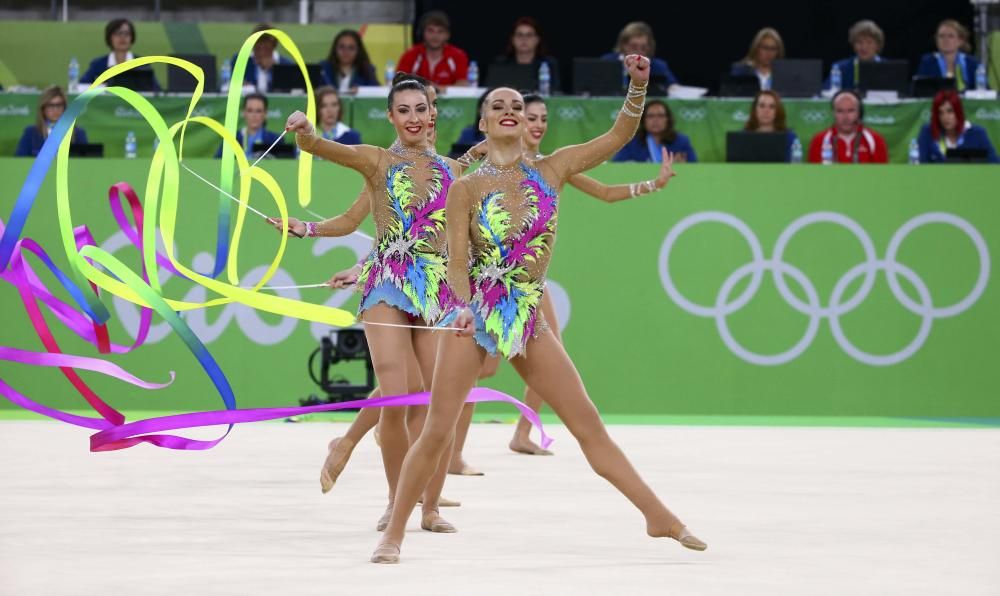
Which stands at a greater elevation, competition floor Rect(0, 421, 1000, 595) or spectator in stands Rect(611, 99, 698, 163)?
spectator in stands Rect(611, 99, 698, 163)

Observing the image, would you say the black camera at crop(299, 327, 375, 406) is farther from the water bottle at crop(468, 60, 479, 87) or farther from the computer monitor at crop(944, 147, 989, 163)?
the computer monitor at crop(944, 147, 989, 163)

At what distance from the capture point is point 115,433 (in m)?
6.30

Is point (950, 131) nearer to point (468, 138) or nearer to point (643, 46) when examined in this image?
point (643, 46)

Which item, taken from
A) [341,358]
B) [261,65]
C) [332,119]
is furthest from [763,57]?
[341,358]

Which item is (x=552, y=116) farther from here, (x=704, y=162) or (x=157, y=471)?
(x=157, y=471)

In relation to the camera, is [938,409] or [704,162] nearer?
[938,409]

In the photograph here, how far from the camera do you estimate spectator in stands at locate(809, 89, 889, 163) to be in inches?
470

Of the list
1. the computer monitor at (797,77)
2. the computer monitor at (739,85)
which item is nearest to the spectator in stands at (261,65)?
the computer monitor at (739,85)

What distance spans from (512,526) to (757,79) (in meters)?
7.48

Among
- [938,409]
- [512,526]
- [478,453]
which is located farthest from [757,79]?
[512,526]

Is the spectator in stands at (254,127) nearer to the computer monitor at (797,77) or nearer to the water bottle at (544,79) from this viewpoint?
the water bottle at (544,79)

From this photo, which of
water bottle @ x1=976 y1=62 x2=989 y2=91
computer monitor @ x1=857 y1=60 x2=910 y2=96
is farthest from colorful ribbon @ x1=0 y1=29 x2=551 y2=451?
water bottle @ x1=976 y1=62 x2=989 y2=91

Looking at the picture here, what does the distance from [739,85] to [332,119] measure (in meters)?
3.44

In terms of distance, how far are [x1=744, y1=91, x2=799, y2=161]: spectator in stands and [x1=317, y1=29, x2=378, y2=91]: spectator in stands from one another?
10.9 ft
